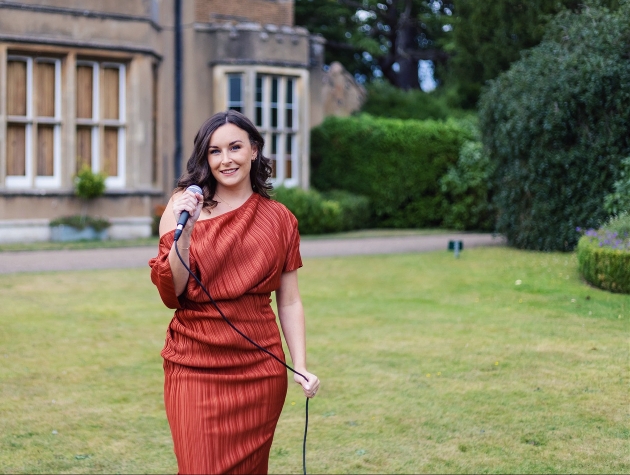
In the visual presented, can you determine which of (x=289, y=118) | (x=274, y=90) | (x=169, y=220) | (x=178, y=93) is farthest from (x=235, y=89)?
(x=169, y=220)

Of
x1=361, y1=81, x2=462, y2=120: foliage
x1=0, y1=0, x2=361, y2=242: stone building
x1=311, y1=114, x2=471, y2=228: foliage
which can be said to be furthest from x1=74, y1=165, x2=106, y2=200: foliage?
x1=361, y1=81, x2=462, y2=120: foliage

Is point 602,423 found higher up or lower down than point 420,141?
lower down

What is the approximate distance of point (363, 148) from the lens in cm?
2211

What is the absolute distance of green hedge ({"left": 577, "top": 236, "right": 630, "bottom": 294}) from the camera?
880 cm

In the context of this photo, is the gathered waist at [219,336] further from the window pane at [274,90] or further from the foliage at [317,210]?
the window pane at [274,90]

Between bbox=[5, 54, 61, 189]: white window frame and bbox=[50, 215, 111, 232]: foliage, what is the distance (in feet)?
2.43

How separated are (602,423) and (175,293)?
3.60 meters

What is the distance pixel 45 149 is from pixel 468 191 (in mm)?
9580

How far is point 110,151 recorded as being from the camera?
60.3ft

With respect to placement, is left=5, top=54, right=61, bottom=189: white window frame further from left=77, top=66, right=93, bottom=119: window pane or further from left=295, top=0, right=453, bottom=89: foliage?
left=295, top=0, right=453, bottom=89: foliage

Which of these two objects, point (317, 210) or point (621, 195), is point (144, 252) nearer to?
point (317, 210)

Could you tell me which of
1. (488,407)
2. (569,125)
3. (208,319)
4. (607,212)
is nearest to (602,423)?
(488,407)

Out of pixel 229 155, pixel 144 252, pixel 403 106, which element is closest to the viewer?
pixel 229 155

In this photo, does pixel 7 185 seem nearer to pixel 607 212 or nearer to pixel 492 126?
pixel 492 126
